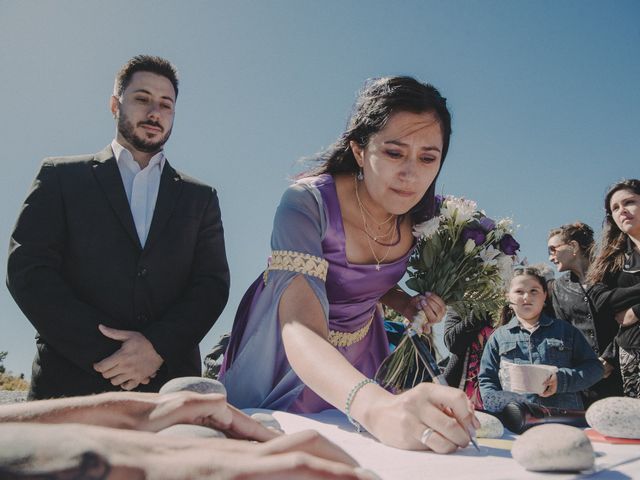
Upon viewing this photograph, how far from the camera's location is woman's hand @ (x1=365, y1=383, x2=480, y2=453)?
1.39 m

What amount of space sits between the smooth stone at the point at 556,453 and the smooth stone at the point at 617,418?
477 millimetres

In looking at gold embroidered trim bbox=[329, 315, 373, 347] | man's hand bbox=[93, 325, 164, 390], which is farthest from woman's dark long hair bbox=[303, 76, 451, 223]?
man's hand bbox=[93, 325, 164, 390]

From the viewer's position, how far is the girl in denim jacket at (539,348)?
4129 millimetres

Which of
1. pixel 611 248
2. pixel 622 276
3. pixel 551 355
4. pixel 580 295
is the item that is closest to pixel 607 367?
pixel 551 355

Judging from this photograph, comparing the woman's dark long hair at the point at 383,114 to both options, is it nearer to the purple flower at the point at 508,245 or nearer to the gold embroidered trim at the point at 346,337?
the purple flower at the point at 508,245

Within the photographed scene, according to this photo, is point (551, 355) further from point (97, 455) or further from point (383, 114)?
point (97, 455)

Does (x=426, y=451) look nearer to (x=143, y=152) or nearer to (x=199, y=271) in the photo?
(x=199, y=271)

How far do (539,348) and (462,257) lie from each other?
223 cm

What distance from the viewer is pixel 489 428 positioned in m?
1.77

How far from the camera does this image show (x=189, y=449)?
765 mm

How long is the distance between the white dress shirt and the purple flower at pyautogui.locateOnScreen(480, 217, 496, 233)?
187cm

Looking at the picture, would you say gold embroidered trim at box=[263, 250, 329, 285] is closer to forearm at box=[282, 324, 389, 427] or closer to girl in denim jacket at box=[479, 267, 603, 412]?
forearm at box=[282, 324, 389, 427]

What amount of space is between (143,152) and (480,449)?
2.63m

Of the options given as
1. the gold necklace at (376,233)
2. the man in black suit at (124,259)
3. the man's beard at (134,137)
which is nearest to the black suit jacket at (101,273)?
the man in black suit at (124,259)
